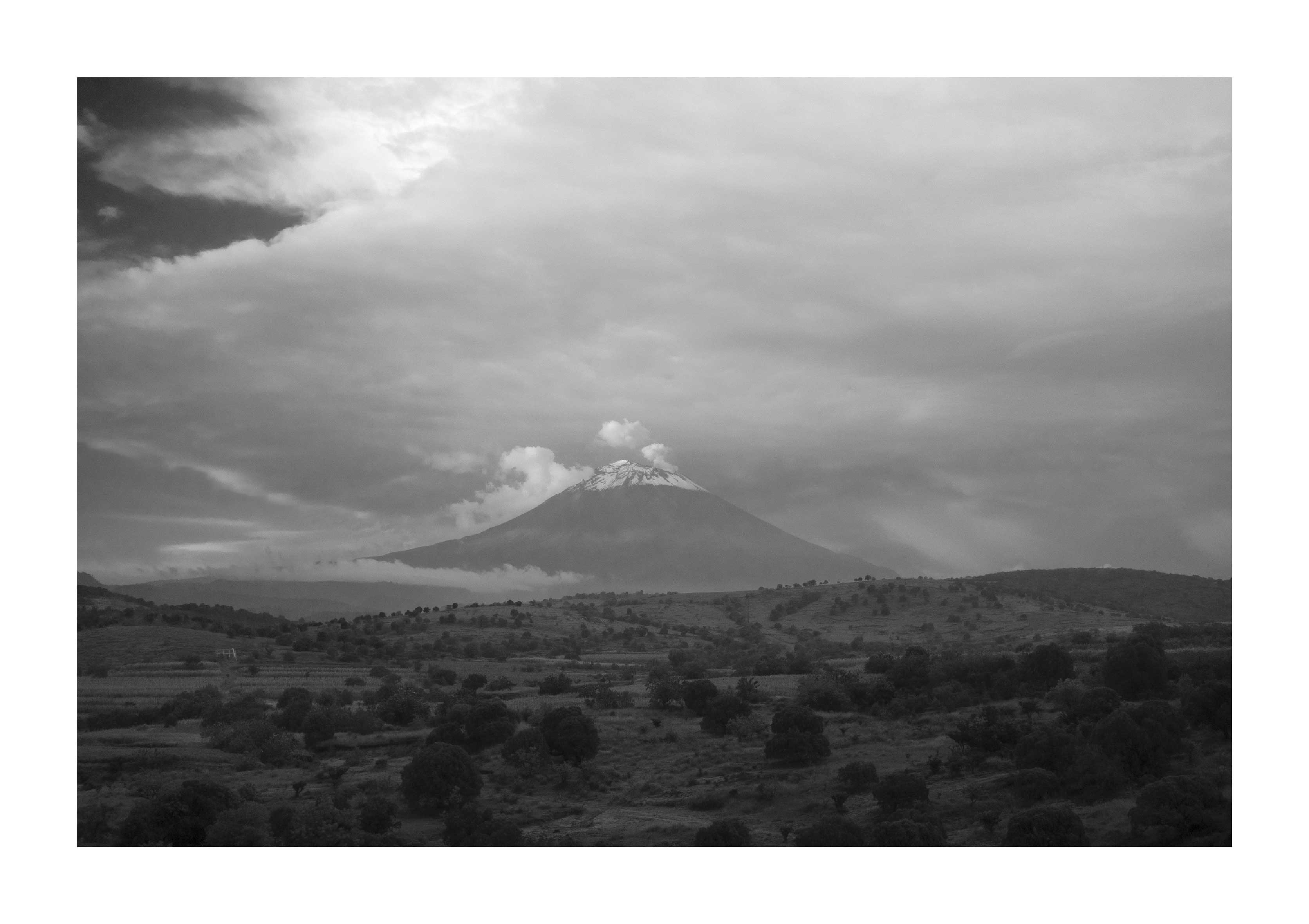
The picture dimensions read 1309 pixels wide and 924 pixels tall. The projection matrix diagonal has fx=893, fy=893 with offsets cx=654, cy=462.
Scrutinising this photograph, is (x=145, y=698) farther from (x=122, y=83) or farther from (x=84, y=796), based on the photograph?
(x=122, y=83)

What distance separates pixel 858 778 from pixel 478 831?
A: 793 centimetres

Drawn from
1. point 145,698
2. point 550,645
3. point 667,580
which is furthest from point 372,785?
point 667,580

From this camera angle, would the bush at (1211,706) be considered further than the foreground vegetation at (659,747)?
Yes

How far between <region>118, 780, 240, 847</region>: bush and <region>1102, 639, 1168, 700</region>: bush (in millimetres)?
20766

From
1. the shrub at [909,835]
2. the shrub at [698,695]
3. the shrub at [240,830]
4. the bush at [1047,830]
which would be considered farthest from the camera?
the shrub at [698,695]

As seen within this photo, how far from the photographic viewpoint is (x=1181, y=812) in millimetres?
13953

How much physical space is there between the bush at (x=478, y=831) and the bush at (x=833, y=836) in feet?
16.4

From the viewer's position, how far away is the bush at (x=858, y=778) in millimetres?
18859

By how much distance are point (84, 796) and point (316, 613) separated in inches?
2219

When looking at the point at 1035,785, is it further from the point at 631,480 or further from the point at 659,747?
the point at 631,480

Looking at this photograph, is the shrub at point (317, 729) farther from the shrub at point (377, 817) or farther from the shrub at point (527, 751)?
the shrub at point (377, 817)

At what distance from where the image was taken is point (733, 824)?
52.3ft

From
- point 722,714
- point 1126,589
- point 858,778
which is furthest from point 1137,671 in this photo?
point 1126,589

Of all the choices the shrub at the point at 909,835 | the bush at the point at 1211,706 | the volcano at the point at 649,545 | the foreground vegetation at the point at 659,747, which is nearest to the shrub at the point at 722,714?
the foreground vegetation at the point at 659,747
